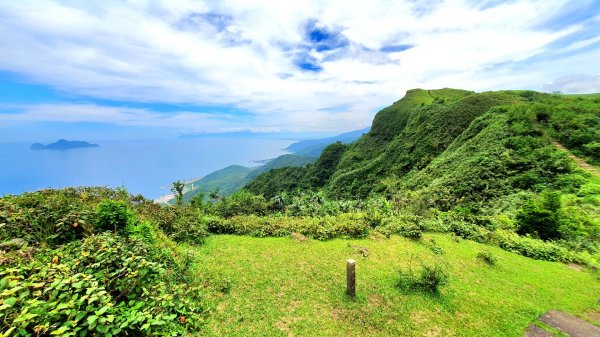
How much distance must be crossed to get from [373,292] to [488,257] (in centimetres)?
664

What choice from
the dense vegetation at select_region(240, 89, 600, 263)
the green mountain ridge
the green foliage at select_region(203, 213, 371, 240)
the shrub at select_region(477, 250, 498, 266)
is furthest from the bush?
the green mountain ridge

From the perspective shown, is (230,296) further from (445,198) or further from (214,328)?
(445,198)

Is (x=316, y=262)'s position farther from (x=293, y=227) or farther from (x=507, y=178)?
(x=507, y=178)

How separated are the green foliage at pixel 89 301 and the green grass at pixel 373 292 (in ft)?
15.9

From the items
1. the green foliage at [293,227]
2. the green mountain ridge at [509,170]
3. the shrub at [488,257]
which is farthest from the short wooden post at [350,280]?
the green mountain ridge at [509,170]

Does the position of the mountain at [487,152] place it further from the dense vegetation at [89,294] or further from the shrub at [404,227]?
the dense vegetation at [89,294]

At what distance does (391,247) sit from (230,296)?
8582 mm

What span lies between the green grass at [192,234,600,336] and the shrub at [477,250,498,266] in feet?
0.75

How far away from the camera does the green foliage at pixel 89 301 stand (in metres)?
2.47

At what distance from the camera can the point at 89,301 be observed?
8.54 ft

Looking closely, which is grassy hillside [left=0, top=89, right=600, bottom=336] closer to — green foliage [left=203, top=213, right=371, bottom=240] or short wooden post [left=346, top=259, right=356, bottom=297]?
green foliage [left=203, top=213, right=371, bottom=240]

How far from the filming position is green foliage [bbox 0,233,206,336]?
247cm

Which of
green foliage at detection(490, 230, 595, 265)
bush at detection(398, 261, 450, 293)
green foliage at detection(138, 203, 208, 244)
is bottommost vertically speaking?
green foliage at detection(490, 230, 595, 265)

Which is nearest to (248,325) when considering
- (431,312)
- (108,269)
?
(108,269)
